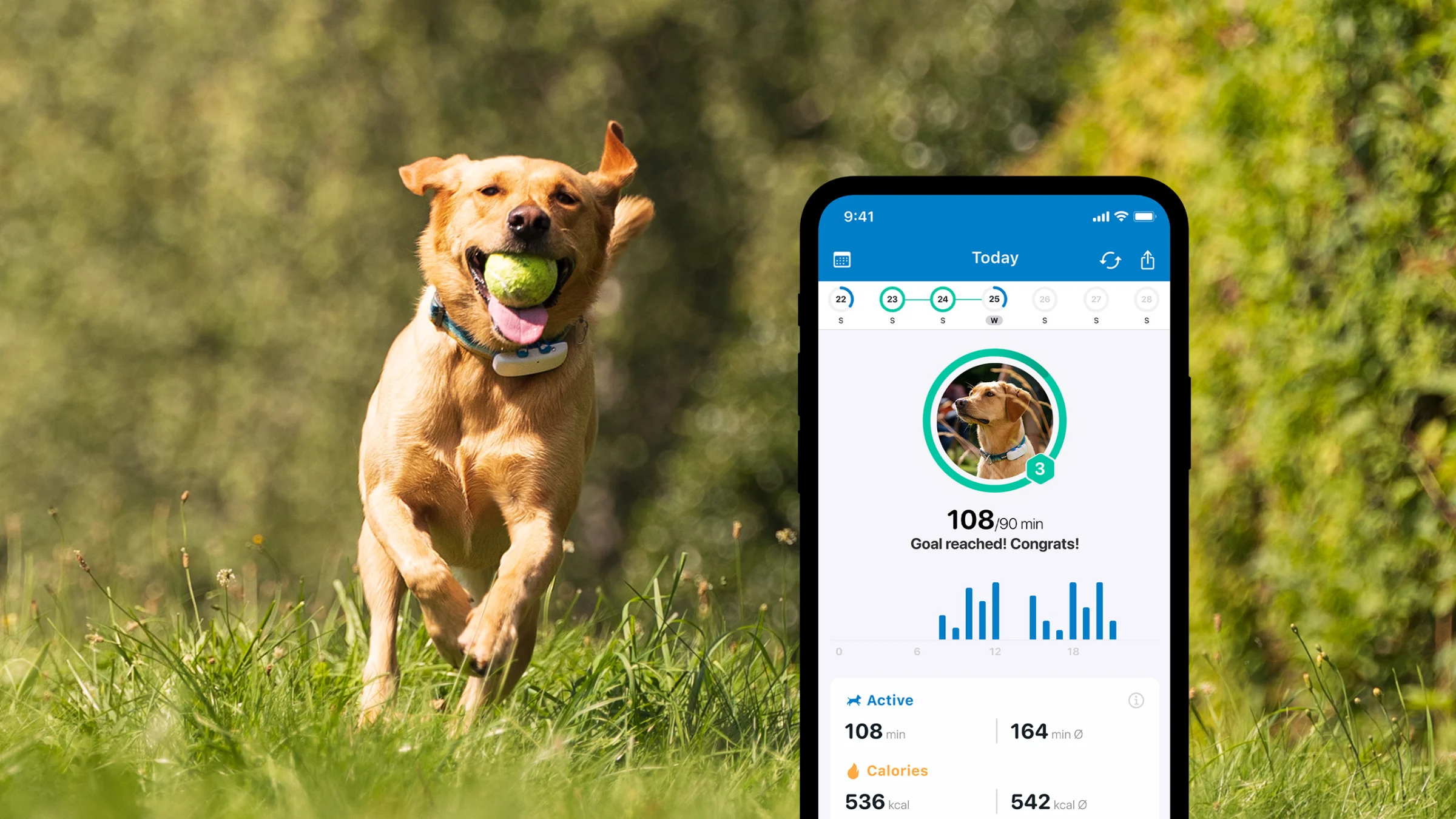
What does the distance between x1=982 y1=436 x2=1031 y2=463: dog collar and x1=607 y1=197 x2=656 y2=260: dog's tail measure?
99 centimetres

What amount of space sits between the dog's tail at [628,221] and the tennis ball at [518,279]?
13.0 inches

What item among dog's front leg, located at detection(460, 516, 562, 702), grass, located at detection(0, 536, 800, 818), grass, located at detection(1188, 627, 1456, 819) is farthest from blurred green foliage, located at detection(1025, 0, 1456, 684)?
dog's front leg, located at detection(460, 516, 562, 702)

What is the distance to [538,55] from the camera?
12.8 meters

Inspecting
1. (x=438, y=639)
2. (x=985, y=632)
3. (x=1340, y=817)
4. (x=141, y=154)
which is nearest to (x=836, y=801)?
(x=985, y=632)

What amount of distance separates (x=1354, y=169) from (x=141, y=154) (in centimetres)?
1232

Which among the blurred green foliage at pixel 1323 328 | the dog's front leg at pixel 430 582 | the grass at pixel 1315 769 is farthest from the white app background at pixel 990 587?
the blurred green foliage at pixel 1323 328

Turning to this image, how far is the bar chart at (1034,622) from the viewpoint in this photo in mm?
2396

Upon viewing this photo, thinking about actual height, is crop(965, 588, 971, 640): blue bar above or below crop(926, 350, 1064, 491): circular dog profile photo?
below

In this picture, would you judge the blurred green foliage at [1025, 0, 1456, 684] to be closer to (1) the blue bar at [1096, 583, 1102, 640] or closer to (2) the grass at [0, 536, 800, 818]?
(2) the grass at [0, 536, 800, 818]

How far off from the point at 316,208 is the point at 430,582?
10.3m

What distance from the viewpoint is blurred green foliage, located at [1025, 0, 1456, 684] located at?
4316mm

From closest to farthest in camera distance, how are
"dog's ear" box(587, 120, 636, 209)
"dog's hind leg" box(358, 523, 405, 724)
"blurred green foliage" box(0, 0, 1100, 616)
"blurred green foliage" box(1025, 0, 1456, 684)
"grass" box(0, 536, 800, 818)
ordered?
"grass" box(0, 536, 800, 818)
"dog's hind leg" box(358, 523, 405, 724)
"dog's ear" box(587, 120, 636, 209)
"blurred green foliage" box(1025, 0, 1456, 684)
"blurred green foliage" box(0, 0, 1100, 616)

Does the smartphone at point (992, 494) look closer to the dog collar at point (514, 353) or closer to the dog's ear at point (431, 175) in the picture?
the dog collar at point (514, 353)

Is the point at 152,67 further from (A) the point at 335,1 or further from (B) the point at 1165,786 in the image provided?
(B) the point at 1165,786
